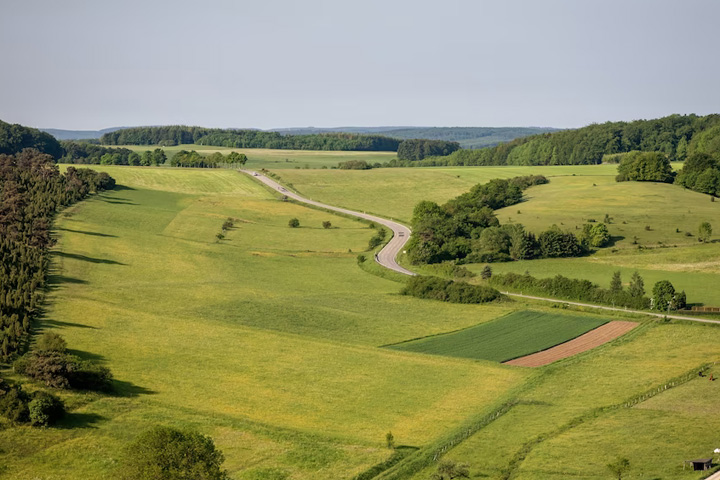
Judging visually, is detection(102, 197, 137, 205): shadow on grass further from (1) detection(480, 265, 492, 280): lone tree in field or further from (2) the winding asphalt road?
(1) detection(480, 265, 492, 280): lone tree in field

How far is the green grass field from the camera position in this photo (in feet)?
265

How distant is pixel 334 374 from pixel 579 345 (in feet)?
89.6

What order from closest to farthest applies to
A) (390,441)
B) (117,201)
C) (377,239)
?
(390,441) < (377,239) < (117,201)

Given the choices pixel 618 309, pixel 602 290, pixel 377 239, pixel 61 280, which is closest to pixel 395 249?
pixel 377 239

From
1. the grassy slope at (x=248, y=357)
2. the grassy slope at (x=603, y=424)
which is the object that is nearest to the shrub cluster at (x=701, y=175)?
the grassy slope at (x=248, y=357)

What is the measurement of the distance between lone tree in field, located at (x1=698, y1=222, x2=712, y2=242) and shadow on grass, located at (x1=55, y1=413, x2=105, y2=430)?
10908cm

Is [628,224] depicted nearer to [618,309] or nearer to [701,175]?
[701,175]

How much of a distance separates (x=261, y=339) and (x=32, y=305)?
2247cm

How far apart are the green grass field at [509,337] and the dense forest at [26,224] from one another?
35547 millimetres

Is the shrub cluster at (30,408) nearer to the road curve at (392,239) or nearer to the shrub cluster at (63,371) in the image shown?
the shrub cluster at (63,371)

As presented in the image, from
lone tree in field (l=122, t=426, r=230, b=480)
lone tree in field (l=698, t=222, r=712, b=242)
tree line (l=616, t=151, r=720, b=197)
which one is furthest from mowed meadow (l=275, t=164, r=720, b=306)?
lone tree in field (l=122, t=426, r=230, b=480)

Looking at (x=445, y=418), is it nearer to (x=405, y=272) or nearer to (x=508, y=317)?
(x=508, y=317)

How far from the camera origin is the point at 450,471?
158 feet

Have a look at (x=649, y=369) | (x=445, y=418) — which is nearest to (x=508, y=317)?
(x=649, y=369)
